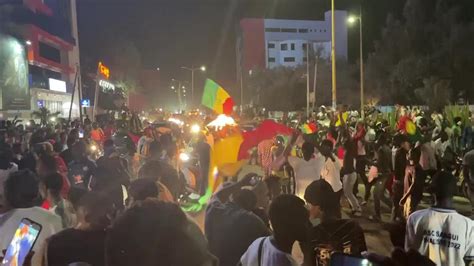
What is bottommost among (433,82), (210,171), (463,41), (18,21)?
(210,171)

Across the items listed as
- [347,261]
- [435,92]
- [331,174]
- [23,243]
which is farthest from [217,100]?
[435,92]

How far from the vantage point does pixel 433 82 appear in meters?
37.3

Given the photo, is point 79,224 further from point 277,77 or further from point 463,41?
point 277,77

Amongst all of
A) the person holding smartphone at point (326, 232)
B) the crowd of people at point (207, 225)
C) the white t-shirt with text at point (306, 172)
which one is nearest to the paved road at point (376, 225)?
the white t-shirt with text at point (306, 172)

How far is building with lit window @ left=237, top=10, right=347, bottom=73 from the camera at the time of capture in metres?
Answer: 108

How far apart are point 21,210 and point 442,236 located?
123 inches

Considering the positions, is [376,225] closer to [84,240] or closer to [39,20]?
[84,240]

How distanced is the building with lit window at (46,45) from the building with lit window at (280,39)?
56.1 m

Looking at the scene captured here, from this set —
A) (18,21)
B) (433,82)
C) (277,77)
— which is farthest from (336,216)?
(277,77)

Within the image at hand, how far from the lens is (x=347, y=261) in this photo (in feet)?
7.89

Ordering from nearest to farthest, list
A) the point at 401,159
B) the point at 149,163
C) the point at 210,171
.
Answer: the point at 149,163 < the point at 401,159 < the point at 210,171

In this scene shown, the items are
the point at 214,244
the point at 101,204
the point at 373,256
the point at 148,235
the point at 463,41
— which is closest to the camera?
the point at 373,256

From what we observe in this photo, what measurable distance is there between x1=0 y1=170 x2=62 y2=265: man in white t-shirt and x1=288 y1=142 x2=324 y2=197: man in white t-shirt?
192 inches

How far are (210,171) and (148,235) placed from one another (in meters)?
8.31
